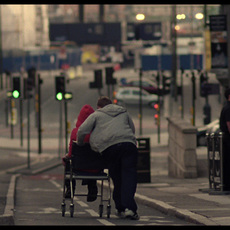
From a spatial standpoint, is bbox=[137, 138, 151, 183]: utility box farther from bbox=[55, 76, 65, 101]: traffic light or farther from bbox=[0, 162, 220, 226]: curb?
bbox=[55, 76, 65, 101]: traffic light

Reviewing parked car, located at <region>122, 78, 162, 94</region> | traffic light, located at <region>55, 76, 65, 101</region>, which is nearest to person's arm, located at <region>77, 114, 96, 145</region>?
traffic light, located at <region>55, 76, 65, 101</region>

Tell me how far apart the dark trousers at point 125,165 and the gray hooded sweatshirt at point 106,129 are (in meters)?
0.08

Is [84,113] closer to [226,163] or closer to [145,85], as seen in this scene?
[226,163]

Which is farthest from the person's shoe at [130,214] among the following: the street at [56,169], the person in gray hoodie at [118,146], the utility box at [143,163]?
the utility box at [143,163]

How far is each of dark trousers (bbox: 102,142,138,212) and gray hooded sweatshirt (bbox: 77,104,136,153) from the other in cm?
8

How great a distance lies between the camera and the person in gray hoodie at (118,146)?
11.9 m

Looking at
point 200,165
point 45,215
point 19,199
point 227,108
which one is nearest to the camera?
point 45,215

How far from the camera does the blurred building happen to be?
343ft

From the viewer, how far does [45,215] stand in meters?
12.9

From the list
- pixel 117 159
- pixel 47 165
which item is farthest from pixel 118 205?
pixel 47 165

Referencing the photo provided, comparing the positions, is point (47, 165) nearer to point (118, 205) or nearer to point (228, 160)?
point (228, 160)

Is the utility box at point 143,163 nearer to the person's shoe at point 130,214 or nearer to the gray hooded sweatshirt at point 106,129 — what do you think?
the gray hooded sweatshirt at point 106,129

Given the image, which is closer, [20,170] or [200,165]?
[200,165]
